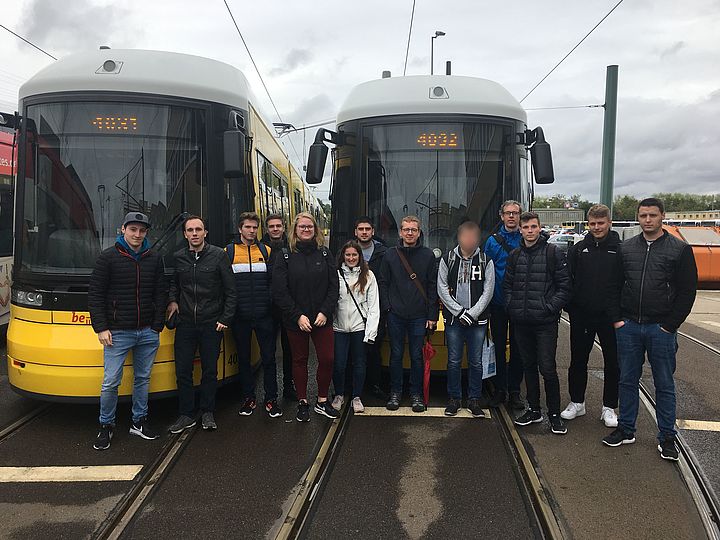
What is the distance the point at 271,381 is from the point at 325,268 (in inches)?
47.3

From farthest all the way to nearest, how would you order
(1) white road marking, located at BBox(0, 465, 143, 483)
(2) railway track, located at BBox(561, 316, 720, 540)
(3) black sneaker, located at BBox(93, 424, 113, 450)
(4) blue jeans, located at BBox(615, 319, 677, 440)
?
(3) black sneaker, located at BBox(93, 424, 113, 450) → (4) blue jeans, located at BBox(615, 319, 677, 440) → (1) white road marking, located at BBox(0, 465, 143, 483) → (2) railway track, located at BBox(561, 316, 720, 540)

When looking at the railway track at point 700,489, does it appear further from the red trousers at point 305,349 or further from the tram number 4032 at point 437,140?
the tram number 4032 at point 437,140

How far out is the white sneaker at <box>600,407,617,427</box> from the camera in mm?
5113

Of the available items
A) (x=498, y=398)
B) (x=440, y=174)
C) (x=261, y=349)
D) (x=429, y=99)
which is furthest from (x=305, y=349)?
(x=429, y=99)

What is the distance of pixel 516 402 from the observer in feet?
18.3

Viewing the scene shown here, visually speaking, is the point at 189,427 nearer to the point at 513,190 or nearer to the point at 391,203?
the point at 391,203

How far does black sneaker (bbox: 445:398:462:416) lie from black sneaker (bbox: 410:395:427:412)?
0.75ft

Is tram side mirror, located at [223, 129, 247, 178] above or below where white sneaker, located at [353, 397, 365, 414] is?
above

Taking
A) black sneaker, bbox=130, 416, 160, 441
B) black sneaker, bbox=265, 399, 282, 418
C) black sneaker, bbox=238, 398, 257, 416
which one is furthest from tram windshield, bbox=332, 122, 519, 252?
black sneaker, bbox=130, 416, 160, 441

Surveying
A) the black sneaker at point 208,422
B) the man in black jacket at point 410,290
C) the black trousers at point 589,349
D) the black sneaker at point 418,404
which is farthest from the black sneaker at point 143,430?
the black trousers at point 589,349

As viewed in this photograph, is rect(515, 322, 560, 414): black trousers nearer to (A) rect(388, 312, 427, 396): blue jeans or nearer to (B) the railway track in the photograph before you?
(A) rect(388, 312, 427, 396): blue jeans

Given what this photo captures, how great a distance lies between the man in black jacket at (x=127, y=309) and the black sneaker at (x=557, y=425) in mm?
3373

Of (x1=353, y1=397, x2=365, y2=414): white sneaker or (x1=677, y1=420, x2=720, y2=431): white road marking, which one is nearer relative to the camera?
(x1=677, y1=420, x2=720, y2=431): white road marking

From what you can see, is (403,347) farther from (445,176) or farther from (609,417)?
(609,417)
